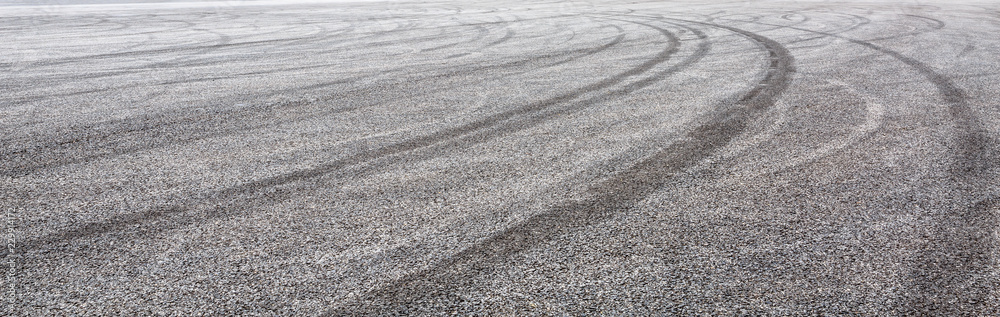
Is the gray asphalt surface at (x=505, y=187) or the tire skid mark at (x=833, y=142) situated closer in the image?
the gray asphalt surface at (x=505, y=187)

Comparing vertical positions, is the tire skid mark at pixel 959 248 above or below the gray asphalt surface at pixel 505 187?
below

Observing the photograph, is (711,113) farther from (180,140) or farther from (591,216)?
(180,140)

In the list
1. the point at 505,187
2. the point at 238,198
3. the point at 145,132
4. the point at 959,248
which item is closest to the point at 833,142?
the point at 959,248

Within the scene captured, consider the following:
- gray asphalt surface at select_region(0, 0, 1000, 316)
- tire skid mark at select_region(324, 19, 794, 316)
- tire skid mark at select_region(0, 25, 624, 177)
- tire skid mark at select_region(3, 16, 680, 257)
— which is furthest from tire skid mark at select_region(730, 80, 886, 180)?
tire skid mark at select_region(0, 25, 624, 177)

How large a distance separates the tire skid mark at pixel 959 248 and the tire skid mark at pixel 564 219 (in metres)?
1.21

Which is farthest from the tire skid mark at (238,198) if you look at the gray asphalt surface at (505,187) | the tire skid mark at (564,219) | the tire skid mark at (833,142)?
the tire skid mark at (833,142)

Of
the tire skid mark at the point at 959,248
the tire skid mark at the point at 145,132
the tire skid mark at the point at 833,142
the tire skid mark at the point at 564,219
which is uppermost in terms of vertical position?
the tire skid mark at the point at 145,132

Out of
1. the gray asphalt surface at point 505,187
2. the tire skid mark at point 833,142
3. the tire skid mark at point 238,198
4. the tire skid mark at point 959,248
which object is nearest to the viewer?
the tire skid mark at point 959,248

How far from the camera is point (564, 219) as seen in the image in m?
3.28

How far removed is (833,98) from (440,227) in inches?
163

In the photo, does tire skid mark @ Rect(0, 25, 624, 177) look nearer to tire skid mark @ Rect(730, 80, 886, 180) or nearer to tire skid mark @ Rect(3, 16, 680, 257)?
tire skid mark @ Rect(3, 16, 680, 257)

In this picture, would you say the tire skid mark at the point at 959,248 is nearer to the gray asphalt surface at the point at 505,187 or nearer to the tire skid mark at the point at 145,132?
the gray asphalt surface at the point at 505,187

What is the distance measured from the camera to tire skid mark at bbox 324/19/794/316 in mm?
2562

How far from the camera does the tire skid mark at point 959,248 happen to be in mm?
2486
